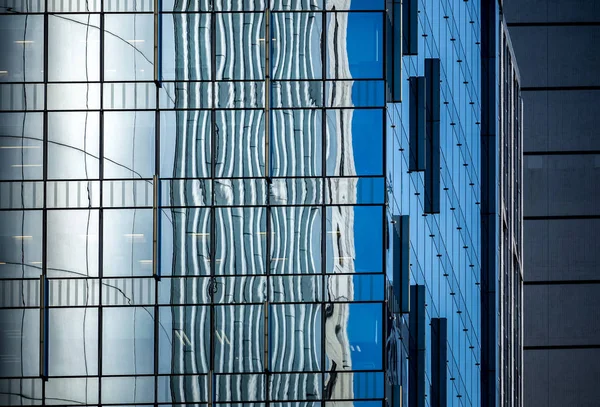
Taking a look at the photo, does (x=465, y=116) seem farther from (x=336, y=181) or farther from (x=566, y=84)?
(x=566, y=84)

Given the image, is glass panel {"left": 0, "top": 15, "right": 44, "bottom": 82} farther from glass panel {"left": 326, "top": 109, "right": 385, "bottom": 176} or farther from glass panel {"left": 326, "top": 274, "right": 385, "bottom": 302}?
glass panel {"left": 326, "top": 274, "right": 385, "bottom": 302}

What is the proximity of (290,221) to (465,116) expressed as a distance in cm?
1726

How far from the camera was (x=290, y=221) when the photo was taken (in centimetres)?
3609

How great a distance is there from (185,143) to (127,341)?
5.81 metres

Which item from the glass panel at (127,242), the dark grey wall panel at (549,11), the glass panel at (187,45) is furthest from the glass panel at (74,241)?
the dark grey wall panel at (549,11)

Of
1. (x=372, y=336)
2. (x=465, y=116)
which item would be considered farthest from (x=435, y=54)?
(x=372, y=336)

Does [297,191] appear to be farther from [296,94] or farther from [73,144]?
[73,144]

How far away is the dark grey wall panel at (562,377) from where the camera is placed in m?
76.1

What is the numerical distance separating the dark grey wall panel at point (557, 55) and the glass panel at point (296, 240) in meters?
46.1

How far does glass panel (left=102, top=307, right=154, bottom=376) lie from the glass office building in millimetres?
40

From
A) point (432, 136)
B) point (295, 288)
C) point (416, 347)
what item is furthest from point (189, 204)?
point (432, 136)

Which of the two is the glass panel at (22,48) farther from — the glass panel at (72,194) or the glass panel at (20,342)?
the glass panel at (20,342)

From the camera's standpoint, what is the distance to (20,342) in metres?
35.4

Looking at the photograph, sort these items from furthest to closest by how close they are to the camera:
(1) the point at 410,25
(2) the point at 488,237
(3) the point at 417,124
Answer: (2) the point at 488,237 → (3) the point at 417,124 → (1) the point at 410,25
